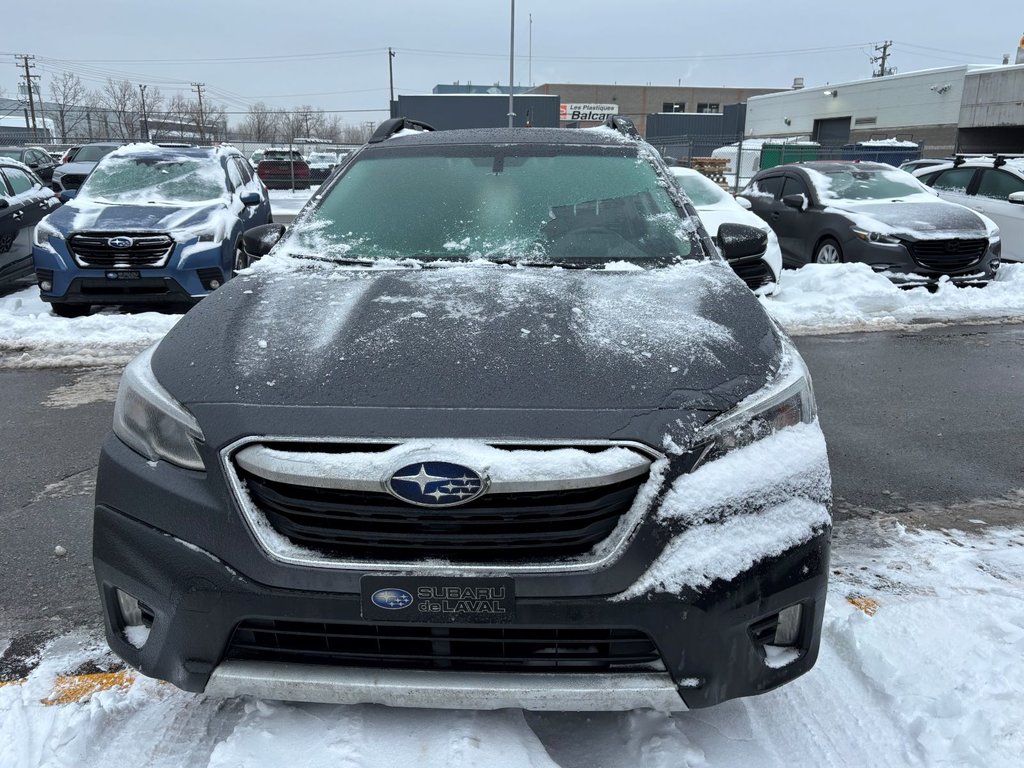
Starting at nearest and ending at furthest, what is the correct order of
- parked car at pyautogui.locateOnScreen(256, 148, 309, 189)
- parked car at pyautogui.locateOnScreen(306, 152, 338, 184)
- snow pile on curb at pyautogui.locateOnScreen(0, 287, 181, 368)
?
snow pile on curb at pyautogui.locateOnScreen(0, 287, 181, 368), parked car at pyautogui.locateOnScreen(256, 148, 309, 189), parked car at pyautogui.locateOnScreen(306, 152, 338, 184)

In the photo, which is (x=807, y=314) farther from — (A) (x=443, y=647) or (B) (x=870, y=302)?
(A) (x=443, y=647)

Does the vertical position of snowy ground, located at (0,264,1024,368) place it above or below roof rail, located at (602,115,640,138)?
below

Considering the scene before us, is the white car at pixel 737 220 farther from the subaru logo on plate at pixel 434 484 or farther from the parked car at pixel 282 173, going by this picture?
the parked car at pixel 282 173

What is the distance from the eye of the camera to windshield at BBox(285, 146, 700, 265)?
10.7ft

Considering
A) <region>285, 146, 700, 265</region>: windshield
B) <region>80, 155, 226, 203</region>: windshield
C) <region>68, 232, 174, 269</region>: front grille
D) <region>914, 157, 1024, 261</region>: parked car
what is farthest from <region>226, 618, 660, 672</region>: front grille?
<region>914, 157, 1024, 261</region>: parked car

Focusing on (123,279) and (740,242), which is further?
(123,279)

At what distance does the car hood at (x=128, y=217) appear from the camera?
837cm

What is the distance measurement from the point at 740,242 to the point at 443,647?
2486mm

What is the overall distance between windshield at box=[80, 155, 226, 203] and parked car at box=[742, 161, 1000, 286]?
7663 mm

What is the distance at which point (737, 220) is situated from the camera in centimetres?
992

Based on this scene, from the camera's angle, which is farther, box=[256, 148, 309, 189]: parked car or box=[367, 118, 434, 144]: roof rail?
box=[256, 148, 309, 189]: parked car

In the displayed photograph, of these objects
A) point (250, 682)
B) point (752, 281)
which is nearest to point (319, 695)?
point (250, 682)

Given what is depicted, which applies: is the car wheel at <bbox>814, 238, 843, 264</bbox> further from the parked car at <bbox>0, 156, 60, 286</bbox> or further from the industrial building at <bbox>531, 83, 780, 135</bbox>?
the industrial building at <bbox>531, 83, 780, 135</bbox>

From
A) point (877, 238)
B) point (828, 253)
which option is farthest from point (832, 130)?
point (877, 238)
